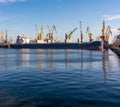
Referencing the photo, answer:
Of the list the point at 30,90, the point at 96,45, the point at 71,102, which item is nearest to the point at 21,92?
the point at 30,90

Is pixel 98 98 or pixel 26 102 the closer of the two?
pixel 26 102

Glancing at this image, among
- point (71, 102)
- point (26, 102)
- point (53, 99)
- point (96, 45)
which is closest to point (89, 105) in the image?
point (71, 102)

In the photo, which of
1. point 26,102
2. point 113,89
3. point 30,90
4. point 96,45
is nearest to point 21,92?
point 30,90

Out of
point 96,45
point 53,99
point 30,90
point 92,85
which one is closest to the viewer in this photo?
point 53,99

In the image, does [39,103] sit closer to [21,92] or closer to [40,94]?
[40,94]

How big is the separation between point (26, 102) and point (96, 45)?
605 ft

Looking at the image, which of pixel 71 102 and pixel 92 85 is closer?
pixel 71 102

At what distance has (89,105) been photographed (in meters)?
17.6

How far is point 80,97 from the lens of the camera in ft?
65.8

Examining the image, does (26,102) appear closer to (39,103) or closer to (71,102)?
(39,103)

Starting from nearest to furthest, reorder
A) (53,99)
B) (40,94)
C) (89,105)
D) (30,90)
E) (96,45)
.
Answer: (89,105) < (53,99) < (40,94) < (30,90) < (96,45)

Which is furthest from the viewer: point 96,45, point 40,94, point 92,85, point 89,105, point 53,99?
point 96,45

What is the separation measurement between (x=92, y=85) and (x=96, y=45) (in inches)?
6921

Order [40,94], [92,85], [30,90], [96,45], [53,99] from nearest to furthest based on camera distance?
[53,99], [40,94], [30,90], [92,85], [96,45]
